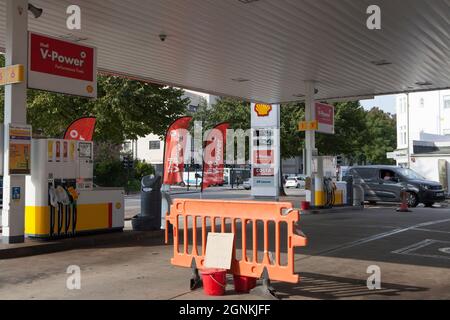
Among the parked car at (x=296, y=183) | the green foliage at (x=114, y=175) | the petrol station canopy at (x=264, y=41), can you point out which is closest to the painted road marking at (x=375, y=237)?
the petrol station canopy at (x=264, y=41)

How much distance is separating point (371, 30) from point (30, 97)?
1805 centimetres

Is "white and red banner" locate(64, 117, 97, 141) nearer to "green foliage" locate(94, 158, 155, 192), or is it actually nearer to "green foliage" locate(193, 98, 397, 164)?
"green foliage" locate(193, 98, 397, 164)

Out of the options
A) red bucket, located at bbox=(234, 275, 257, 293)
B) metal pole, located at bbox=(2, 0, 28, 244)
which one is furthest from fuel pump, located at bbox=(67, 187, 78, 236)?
red bucket, located at bbox=(234, 275, 257, 293)

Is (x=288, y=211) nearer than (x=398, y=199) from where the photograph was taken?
Yes

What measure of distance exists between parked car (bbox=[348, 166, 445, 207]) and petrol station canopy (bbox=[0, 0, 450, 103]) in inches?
183

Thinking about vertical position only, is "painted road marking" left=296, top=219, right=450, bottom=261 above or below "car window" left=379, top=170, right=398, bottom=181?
below

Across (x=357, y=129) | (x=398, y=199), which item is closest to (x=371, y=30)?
(x=398, y=199)

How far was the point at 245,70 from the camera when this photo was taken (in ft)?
56.7

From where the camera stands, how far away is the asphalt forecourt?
20.9 feet

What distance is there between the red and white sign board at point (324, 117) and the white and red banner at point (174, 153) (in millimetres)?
6689

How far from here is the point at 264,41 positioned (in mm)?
13602

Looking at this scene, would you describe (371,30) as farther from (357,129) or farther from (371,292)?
(357,129)
